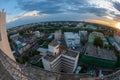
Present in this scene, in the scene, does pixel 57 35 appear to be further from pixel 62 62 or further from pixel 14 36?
pixel 62 62

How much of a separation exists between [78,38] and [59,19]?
2.56 metres

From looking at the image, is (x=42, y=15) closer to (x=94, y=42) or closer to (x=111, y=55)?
(x=94, y=42)

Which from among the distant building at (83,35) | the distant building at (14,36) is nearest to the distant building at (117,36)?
the distant building at (83,35)

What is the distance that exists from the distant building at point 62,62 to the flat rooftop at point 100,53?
4.65 feet

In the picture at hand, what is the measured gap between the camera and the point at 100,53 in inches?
368

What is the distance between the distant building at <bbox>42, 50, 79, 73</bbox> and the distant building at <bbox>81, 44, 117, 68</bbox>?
105 cm

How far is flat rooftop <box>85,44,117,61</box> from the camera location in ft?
29.0

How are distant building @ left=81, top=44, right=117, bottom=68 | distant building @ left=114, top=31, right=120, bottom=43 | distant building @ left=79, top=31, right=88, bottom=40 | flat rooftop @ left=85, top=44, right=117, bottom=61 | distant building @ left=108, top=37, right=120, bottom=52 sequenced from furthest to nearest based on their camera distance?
distant building @ left=79, top=31, right=88, bottom=40 < distant building @ left=114, top=31, right=120, bottom=43 < distant building @ left=108, top=37, right=120, bottom=52 < flat rooftop @ left=85, top=44, right=117, bottom=61 < distant building @ left=81, top=44, right=117, bottom=68

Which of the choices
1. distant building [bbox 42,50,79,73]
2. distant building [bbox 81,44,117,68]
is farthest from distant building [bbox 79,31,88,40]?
distant building [bbox 42,50,79,73]

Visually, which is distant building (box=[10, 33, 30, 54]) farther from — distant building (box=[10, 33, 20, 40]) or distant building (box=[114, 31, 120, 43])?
distant building (box=[114, 31, 120, 43])

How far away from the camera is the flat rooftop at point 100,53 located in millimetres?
8852

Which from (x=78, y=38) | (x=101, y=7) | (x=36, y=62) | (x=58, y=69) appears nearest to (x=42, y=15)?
(x=78, y=38)

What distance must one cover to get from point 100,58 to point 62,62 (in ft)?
6.22

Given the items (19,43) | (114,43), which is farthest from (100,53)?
(19,43)
